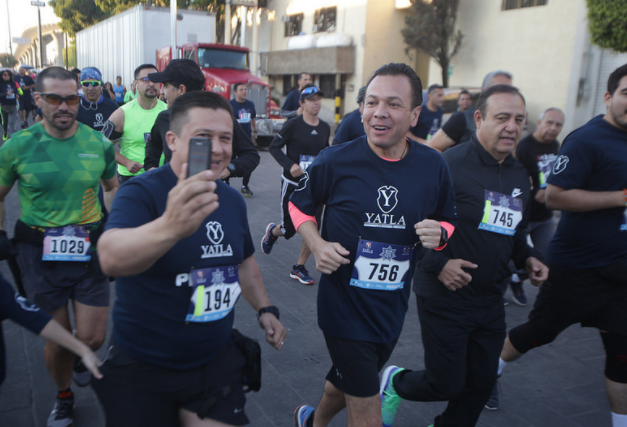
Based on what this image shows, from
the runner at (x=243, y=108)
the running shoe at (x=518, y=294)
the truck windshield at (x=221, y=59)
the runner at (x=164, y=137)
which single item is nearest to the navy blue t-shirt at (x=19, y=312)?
the runner at (x=164, y=137)

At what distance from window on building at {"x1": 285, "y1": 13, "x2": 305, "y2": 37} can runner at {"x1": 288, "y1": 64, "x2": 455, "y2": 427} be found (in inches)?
1097

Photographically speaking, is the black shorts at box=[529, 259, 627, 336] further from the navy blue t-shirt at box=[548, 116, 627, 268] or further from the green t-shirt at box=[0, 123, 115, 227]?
the green t-shirt at box=[0, 123, 115, 227]

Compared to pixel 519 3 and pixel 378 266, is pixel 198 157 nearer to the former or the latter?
pixel 378 266

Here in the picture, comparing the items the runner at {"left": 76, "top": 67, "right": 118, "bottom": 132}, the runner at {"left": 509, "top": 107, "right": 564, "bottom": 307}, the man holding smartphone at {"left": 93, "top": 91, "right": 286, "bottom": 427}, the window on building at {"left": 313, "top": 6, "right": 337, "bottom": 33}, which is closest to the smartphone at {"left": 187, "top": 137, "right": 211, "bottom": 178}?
the man holding smartphone at {"left": 93, "top": 91, "right": 286, "bottom": 427}

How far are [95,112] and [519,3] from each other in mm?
16463

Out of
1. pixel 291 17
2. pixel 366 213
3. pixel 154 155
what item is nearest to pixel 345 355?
pixel 366 213

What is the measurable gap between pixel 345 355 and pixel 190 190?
1.34 metres

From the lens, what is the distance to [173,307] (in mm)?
2016

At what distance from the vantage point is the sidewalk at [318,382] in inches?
134

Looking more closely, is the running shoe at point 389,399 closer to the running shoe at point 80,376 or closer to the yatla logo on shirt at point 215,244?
the yatla logo on shirt at point 215,244

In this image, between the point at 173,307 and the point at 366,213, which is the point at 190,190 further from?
the point at 366,213

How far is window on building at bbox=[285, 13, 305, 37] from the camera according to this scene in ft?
94.7

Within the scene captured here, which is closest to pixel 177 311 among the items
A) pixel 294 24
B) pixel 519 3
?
pixel 519 3

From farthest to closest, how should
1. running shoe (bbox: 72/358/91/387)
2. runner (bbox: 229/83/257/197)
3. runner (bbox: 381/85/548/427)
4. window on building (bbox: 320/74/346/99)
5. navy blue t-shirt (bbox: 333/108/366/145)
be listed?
window on building (bbox: 320/74/346/99) < runner (bbox: 229/83/257/197) < navy blue t-shirt (bbox: 333/108/366/145) < running shoe (bbox: 72/358/91/387) < runner (bbox: 381/85/548/427)
